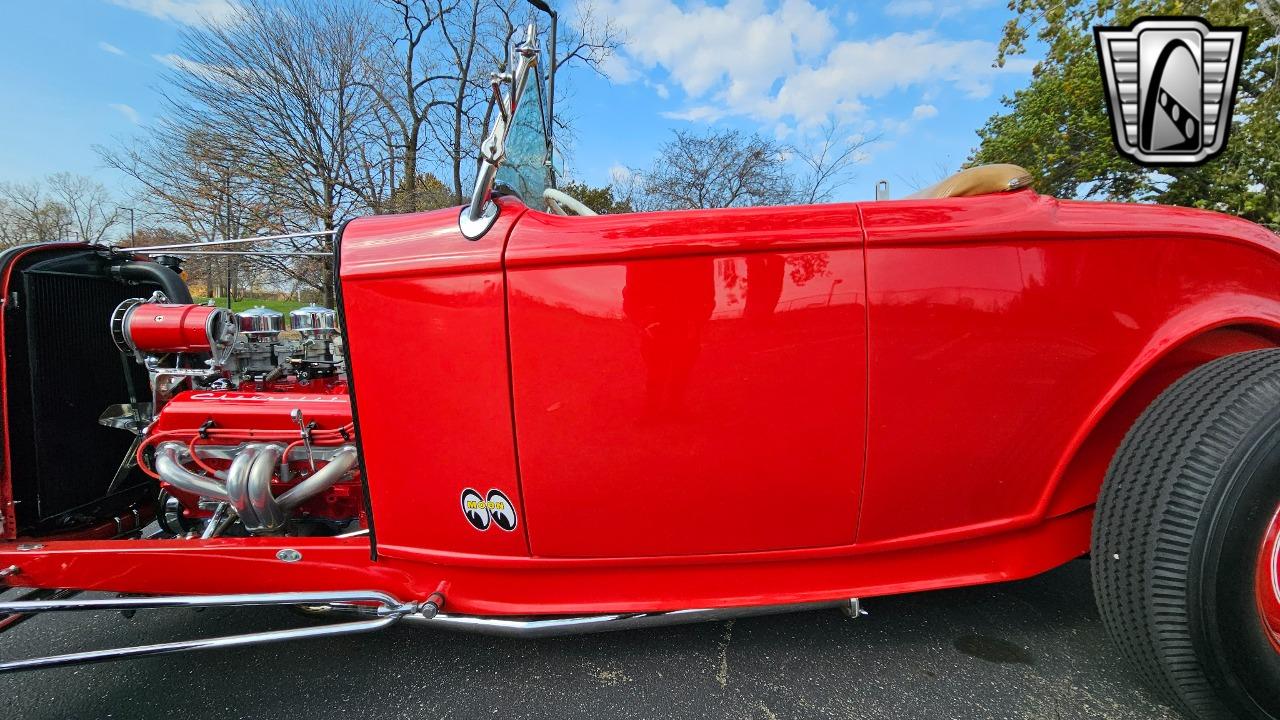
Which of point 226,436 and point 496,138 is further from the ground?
point 496,138

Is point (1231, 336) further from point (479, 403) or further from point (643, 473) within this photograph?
point (479, 403)

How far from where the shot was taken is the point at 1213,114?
4715mm

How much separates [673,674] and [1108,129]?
43.2ft

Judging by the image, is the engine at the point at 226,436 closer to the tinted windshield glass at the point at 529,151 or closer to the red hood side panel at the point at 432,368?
the red hood side panel at the point at 432,368

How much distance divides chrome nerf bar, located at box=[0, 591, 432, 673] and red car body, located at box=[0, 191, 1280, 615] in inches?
5.4

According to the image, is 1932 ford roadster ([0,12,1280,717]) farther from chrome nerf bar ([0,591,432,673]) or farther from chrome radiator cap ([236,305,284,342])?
chrome radiator cap ([236,305,284,342])

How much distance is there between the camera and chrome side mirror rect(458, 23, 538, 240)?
3.62 feet

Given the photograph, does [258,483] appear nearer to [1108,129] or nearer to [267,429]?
[267,429]

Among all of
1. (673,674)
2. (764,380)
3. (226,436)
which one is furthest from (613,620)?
(226,436)

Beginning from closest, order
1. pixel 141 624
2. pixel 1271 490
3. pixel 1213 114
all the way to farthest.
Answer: pixel 1271 490 < pixel 141 624 < pixel 1213 114

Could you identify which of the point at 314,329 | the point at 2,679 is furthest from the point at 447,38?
the point at 2,679

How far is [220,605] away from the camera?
4.33ft

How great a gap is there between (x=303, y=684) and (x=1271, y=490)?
262 cm

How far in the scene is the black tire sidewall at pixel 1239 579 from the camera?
3.91 feet
